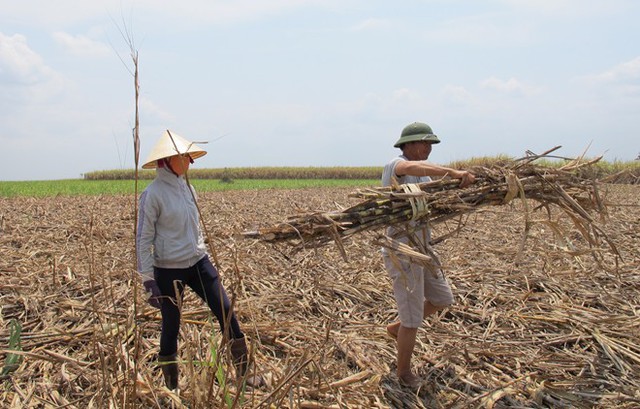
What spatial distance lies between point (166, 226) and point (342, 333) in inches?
66.9

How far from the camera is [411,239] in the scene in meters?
3.01

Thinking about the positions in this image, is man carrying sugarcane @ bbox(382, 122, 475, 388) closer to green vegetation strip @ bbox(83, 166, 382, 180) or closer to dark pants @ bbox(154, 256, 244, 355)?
dark pants @ bbox(154, 256, 244, 355)

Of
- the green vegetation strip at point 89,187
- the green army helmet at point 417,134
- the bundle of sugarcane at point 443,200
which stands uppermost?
the green army helmet at point 417,134

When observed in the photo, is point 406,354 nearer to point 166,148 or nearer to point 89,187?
point 166,148

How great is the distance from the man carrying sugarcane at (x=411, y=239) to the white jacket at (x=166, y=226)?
1.18 m

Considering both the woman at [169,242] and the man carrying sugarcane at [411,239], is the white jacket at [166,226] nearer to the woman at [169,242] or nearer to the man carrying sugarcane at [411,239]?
the woman at [169,242]

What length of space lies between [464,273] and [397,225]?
9.56 feet

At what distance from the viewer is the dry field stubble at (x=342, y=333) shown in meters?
2.59

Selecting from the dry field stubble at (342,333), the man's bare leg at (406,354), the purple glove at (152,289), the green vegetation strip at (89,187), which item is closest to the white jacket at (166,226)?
the purple glove at (152,289)

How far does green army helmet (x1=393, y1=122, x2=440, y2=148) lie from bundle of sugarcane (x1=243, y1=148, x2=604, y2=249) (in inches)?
10.3

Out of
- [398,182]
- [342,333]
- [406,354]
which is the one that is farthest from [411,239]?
[342,333]

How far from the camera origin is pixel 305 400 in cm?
284

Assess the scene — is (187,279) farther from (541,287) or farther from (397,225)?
(541,287)

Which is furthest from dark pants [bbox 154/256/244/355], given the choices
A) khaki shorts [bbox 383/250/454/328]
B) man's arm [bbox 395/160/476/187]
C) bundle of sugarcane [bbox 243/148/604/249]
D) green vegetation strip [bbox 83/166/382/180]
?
green vegetation strip [bbox 83/166/382/180]
